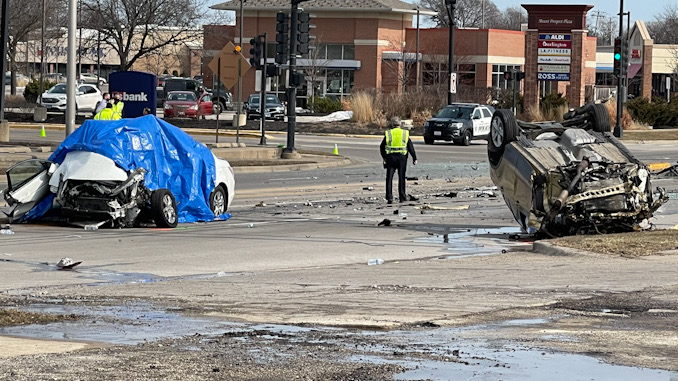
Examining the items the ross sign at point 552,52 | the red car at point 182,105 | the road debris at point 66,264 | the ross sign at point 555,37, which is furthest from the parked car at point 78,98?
the road debris at point 66,264

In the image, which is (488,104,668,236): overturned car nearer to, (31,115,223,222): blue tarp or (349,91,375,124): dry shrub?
(31,115,223,222): blue tarp

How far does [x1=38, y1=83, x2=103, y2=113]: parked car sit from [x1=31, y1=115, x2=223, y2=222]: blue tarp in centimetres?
3941

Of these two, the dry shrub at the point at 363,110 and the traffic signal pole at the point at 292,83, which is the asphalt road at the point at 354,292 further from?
the dry shrub at the point at 363,110

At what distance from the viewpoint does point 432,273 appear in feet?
41.5

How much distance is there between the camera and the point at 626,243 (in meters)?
14.7

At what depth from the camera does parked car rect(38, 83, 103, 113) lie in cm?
5669

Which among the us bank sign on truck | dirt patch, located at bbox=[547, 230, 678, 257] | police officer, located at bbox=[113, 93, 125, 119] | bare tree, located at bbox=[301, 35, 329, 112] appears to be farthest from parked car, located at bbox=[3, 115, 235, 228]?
bare tree, located at bbox=[301, 35, 329, 112]

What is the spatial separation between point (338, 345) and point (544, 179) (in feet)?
26.6

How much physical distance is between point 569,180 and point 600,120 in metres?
2.09

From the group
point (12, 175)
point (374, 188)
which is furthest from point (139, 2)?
point (12, 175)


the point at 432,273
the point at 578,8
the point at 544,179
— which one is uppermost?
the point at 578,8

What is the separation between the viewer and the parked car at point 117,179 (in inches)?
659

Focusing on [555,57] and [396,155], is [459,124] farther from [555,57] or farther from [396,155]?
[396,155]

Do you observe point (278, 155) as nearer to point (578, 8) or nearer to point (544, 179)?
point (544, 179)
